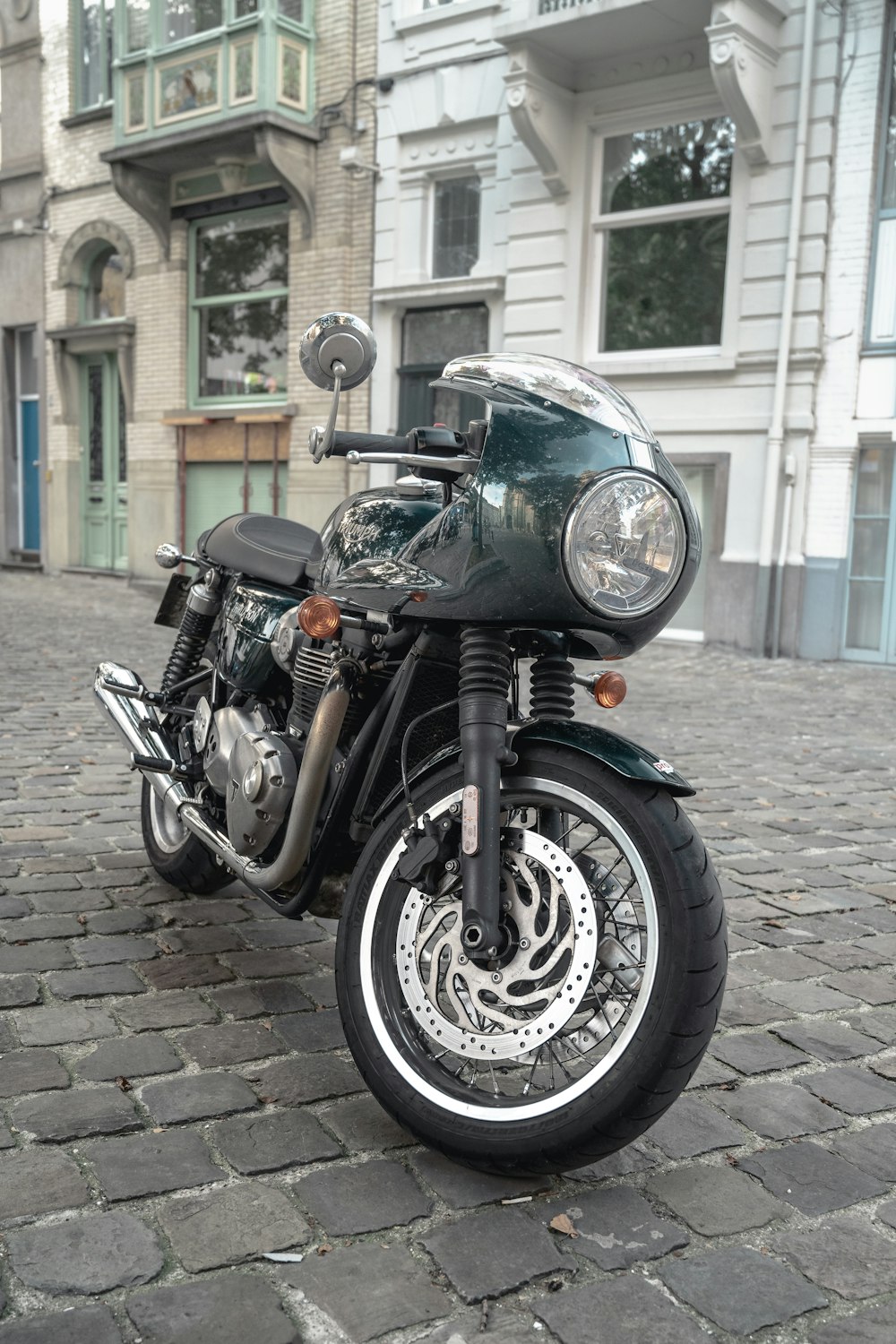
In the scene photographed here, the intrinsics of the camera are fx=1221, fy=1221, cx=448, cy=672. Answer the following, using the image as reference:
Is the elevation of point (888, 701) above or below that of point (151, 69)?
below

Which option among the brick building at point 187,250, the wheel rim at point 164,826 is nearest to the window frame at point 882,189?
the brick building at point 187,250

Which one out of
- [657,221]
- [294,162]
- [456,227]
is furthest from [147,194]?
[657,221]

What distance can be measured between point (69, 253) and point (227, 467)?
14.3 feet

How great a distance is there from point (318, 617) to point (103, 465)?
1683cm

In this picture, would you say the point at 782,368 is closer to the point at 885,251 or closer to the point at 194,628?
the point at 885,251

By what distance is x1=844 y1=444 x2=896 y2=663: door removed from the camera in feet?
35.7

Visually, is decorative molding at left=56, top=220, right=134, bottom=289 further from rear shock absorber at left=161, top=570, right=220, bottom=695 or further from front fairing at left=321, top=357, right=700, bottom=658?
front fairing at left=321, top=357, right=700, bottom=658

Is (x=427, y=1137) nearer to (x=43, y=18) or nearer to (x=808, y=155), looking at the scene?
(x=808, y=155)

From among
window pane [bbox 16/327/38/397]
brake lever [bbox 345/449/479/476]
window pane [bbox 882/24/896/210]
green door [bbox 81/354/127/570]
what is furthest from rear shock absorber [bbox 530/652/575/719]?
window pane [bbox 16/327/38/397]

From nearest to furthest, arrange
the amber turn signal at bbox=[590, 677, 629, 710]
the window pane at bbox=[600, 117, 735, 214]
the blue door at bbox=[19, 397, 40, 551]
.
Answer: the amber turn signal at bbox=[590, 677, 629, 710] → the window pane at bbox=[600, 117, 735, 214] → the blue door at bbox=[19, 397, 40, 551]

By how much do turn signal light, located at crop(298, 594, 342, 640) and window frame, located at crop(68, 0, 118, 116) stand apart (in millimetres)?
16830

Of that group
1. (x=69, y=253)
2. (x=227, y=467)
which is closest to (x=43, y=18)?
(x=69, y=253)

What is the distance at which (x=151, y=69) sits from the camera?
15406 mm

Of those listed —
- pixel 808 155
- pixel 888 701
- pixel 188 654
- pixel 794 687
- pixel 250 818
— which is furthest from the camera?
pixel 808 155
